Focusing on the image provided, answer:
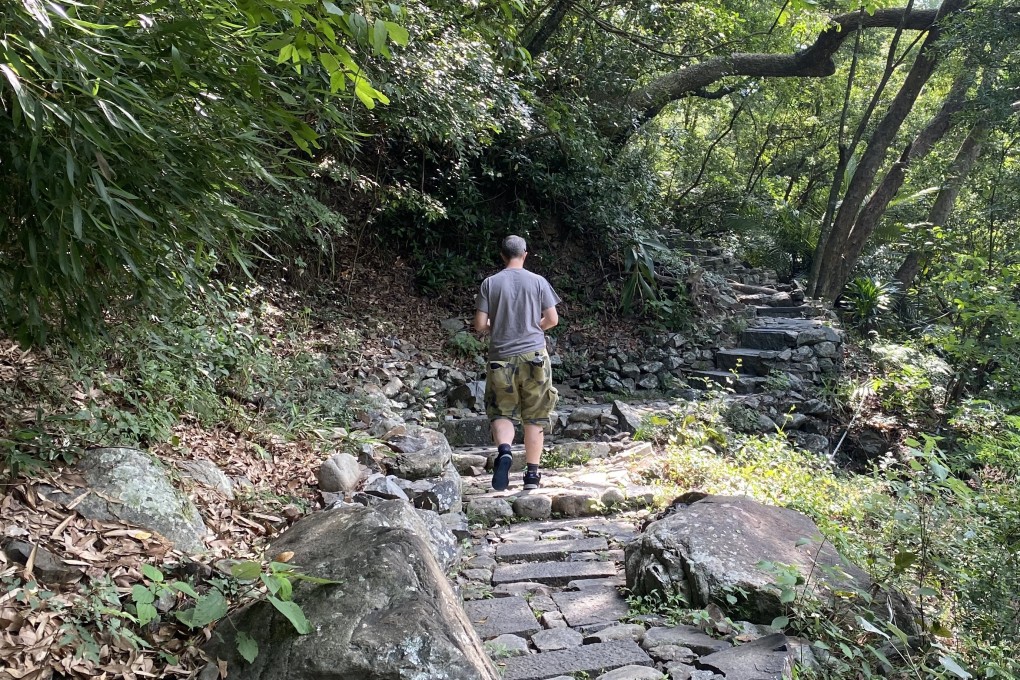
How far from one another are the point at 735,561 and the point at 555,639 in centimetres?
86

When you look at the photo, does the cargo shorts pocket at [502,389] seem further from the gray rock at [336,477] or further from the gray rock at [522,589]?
the gray rock at [522,589]

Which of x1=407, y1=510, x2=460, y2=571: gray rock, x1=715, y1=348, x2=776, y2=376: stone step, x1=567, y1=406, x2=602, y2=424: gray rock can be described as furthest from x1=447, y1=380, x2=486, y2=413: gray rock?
x1=407, y1=510, x2=460, y2=571: gray rock

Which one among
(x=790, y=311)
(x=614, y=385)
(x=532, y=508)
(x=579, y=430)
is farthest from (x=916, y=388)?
(x=532, y=508)

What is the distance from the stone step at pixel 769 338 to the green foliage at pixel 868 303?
251 centimetres

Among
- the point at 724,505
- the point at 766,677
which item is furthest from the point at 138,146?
the point at 724,505

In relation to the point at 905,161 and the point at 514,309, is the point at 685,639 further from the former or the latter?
the point at 905,161

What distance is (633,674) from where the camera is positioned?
90.0 inches

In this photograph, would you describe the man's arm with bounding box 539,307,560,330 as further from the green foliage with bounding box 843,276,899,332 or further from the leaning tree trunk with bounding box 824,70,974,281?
the green foliage with bounding box 843,276,899,332

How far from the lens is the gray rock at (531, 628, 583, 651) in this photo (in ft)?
8.49

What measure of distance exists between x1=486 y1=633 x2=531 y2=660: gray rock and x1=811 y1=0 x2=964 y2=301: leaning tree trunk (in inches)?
448

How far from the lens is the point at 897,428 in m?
9.45

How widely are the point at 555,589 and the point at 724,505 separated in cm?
93

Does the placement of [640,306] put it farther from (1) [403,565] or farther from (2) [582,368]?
(1) [403,565]

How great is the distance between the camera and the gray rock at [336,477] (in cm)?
388
